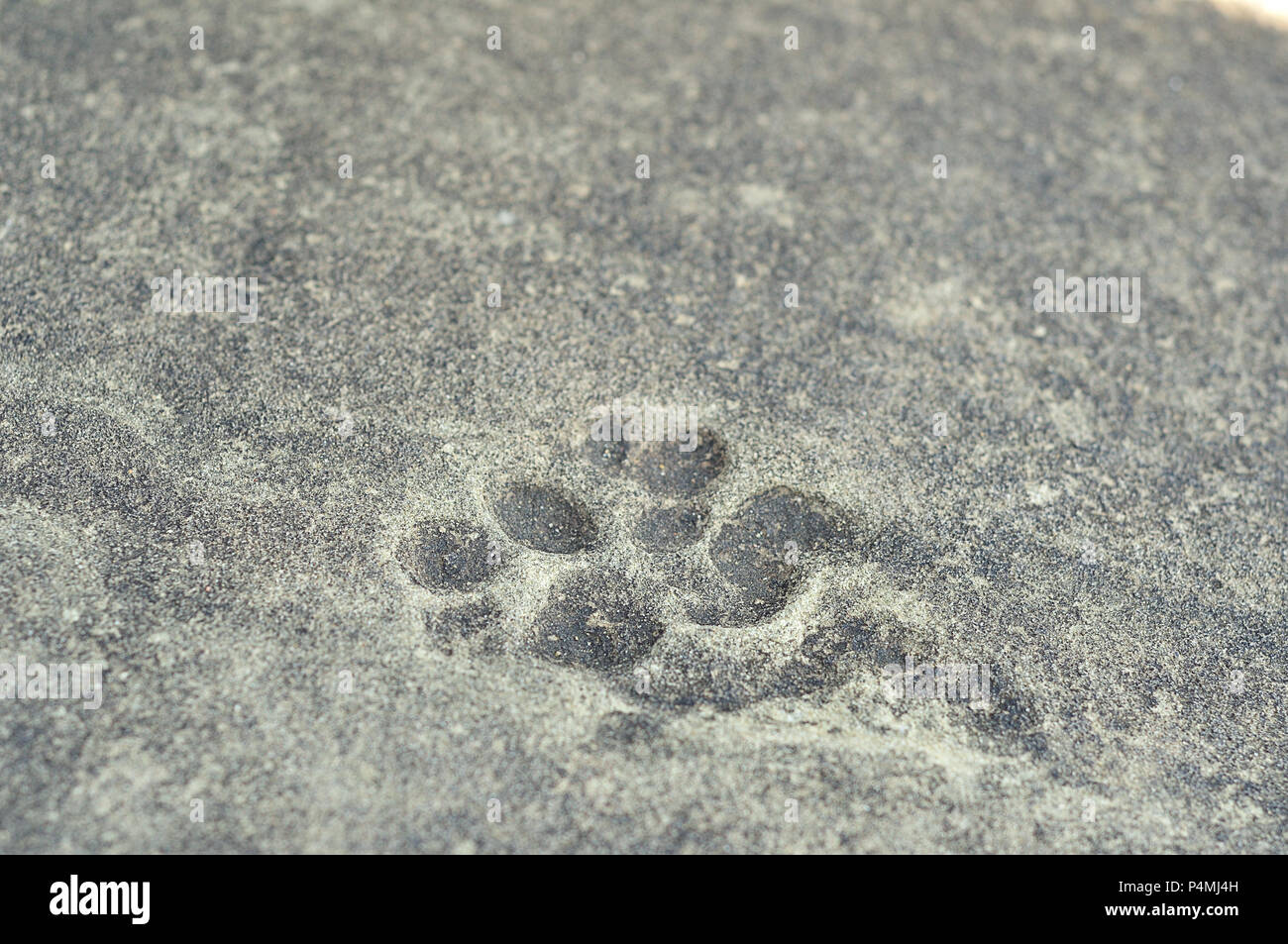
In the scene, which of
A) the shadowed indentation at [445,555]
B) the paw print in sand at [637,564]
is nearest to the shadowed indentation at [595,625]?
the paw print in sand at [637,564]

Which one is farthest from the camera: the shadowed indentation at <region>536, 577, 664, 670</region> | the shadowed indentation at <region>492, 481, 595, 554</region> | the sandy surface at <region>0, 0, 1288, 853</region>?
the shadowed indentation at <region>492, 481, 595, 554</region>

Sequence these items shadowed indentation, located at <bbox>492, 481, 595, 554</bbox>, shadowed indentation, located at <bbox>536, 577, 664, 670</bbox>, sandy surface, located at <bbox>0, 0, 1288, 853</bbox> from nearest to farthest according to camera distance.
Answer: sandy surface, located at <bbox>0, 0, 1288, 853</bbox> < shadowed indentation, located at <bbox>536, 577, 664, 670</bbox> < shadowed indentation, located at <bbox>492, 481, 595, 554</bbox>

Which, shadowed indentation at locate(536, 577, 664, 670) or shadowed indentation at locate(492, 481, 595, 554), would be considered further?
shadowed indentation at locate(492, 481, 595, 554)

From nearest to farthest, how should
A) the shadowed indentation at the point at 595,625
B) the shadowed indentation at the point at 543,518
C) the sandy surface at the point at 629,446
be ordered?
the sandy surface at the point at 629,446
the shadowed indentation at the point at 595,625
the shadowed indentation at the point at 543,518

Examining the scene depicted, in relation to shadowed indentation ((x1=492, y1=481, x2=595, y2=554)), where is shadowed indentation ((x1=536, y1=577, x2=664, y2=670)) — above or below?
below

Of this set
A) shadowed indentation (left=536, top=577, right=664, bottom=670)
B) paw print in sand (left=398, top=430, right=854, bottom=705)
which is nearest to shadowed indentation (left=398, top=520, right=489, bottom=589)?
paw print in sand (left=398, top=430, right=854, bottom=705)

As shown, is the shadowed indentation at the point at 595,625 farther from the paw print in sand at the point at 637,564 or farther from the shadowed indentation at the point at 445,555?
the shadowed indentation at the point at 445,555

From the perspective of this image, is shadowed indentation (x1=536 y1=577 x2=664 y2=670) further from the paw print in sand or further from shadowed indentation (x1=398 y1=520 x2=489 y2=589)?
shadowed indentation (x1=398 y1=520 x2=489 y2=589)
